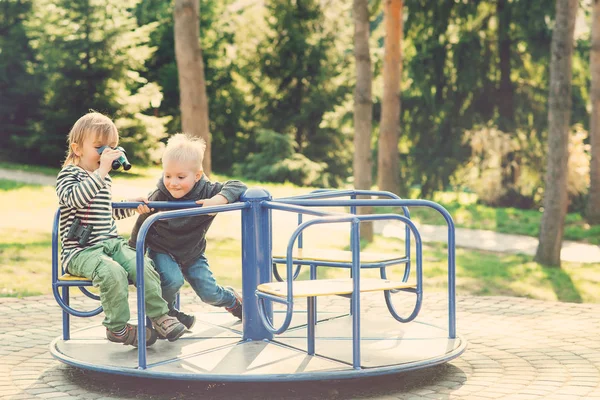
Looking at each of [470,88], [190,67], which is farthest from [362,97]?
[470,88]

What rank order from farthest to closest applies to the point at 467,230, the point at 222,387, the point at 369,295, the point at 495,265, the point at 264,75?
the point at 264,75, the point at 467,230, the point at 495,265, the point at 369,295, the point at 222,387

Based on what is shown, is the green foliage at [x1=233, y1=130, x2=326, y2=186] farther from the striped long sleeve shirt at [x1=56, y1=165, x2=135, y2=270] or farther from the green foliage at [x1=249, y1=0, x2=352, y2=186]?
the striped long sleeve shirt at [x1=56, y1=165, x2=135, y2=270]

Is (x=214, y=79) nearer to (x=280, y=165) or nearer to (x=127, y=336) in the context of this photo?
(x=280, y=165)

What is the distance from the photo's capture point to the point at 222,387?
16.3 feet

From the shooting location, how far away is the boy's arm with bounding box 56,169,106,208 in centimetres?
494

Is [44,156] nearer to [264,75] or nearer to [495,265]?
[264,75]

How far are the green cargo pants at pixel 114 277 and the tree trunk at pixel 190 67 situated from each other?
6.12 metres

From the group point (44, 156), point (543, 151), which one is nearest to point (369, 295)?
point (543, 151)

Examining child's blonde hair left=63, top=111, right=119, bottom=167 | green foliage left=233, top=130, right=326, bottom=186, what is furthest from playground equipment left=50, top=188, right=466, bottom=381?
green foliage left=233, top=130, right=326, bottom=186

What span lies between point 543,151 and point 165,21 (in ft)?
45.8

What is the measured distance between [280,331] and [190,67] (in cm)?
697

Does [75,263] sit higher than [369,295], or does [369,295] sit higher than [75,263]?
[75,263]

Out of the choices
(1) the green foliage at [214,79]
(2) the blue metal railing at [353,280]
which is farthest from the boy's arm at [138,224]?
(1) the green foliage at [214,79]

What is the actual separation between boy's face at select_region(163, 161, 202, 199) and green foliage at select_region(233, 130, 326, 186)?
62.4ft
